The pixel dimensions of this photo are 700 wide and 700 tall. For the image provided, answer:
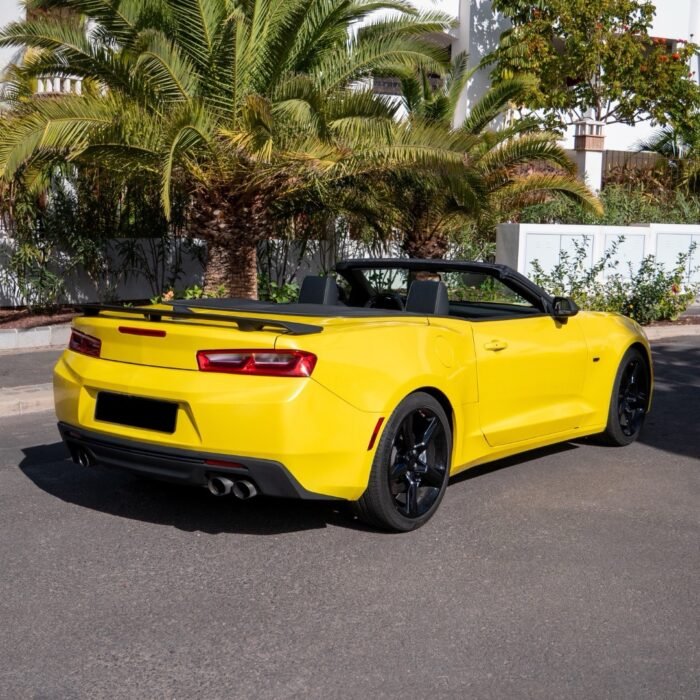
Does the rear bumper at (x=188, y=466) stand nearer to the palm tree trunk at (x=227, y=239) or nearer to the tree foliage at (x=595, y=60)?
the palm tree trunk at (x=227, y=239)

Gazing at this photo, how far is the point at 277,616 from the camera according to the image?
447cm

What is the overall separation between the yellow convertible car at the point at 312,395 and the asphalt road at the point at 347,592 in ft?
1.15

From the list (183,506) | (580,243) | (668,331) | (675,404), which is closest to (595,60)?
(580,243)

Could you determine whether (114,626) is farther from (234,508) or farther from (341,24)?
(341,24)

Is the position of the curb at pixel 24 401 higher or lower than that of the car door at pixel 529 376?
lower

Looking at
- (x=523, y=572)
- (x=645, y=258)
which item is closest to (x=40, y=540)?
(x=523, y=572)

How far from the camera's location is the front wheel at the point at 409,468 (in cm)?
542

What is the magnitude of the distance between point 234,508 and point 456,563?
1421 millimetres

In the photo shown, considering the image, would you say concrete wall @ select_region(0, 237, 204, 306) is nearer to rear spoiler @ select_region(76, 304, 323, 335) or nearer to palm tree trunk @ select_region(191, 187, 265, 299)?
palm tree trunk @ select_region(191, 187, 265, 299)

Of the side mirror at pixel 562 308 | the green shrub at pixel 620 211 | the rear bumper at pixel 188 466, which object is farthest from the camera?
the green shrub at pixel 620 211

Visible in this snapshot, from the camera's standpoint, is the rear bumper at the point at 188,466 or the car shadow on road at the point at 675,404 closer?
the rear bumper at the point at 188,466

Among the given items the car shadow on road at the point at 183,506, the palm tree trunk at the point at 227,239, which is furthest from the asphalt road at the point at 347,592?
the palm tree trunk at the point at 227,239

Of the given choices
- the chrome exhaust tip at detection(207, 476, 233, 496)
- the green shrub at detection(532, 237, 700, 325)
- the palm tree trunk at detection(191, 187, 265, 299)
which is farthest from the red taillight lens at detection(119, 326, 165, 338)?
the green shrub at detection(532, 237, 700, 325)

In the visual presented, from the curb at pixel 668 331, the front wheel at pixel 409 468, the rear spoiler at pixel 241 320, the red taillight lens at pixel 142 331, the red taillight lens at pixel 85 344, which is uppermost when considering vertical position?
the rear spoiler at pixel 241 320
